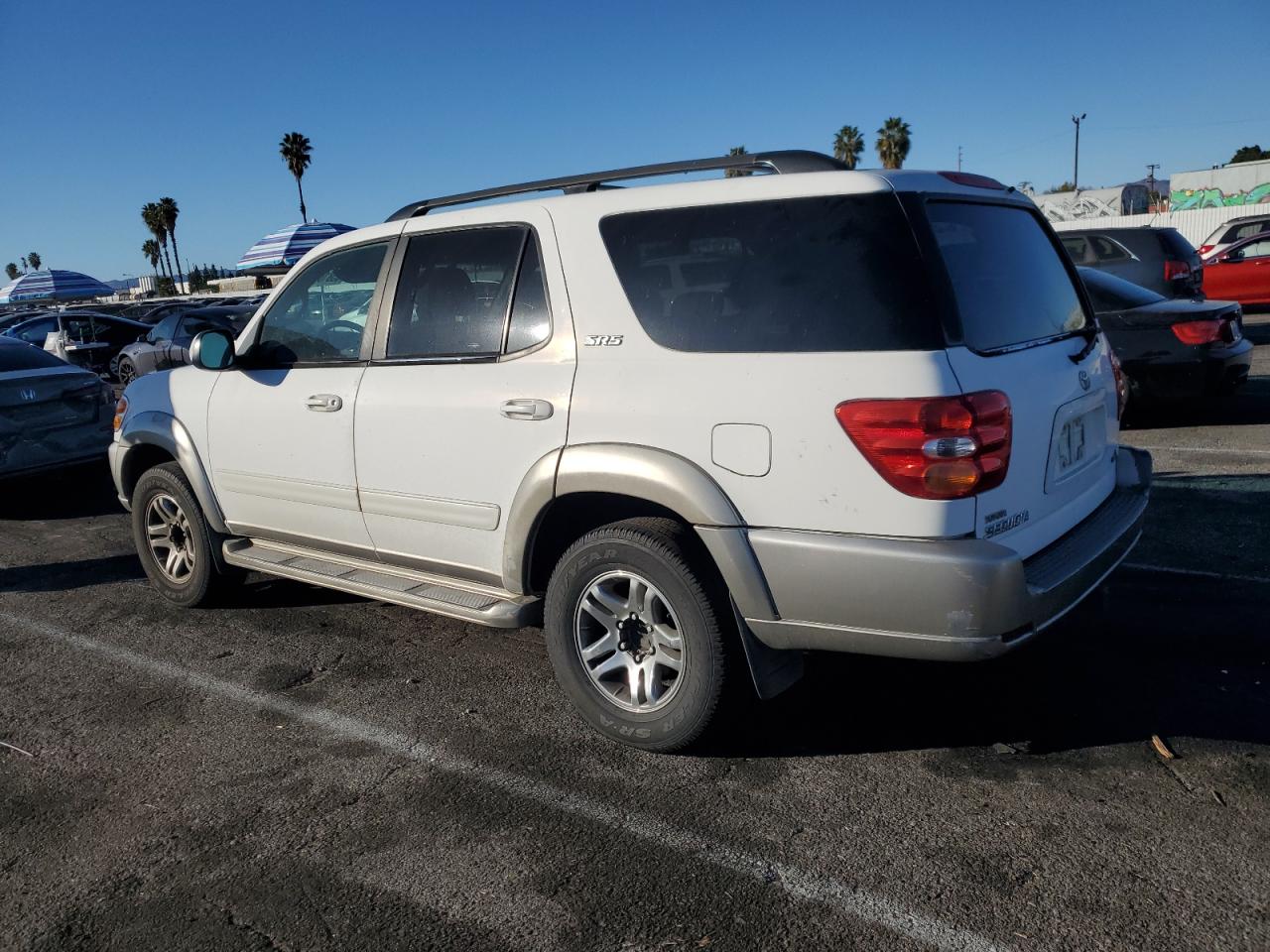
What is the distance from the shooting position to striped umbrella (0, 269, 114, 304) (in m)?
27.3

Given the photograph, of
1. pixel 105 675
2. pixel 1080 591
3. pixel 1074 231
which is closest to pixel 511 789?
pixel 1080 591

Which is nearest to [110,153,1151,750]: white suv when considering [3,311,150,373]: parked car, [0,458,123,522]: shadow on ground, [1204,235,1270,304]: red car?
[0,458,123,522]: shadow on ground

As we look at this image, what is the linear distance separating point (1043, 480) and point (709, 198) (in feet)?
4.80

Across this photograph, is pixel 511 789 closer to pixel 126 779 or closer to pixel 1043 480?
pixel 126 779

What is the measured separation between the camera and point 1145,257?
39.8ft

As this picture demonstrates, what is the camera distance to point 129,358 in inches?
738

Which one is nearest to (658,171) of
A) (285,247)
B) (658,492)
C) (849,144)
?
(658,492)

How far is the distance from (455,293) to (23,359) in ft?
21.5

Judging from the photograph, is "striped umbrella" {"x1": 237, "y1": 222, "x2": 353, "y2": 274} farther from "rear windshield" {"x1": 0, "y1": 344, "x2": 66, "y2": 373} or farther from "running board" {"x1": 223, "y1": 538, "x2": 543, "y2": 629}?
"running board" {"x1": 223, "y1": 538, "x2": 543, "y2": 629}

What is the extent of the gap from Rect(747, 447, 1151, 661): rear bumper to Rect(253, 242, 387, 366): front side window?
2.31 m

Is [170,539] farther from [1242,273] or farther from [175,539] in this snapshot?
[1242,273]

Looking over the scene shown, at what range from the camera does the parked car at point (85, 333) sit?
19906 mm

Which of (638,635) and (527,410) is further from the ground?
(527,410)

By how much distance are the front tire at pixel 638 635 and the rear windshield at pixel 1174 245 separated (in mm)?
11077
